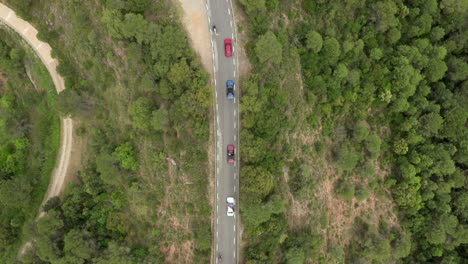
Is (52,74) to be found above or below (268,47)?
above

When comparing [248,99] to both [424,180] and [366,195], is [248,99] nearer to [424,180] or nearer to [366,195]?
[366,195]

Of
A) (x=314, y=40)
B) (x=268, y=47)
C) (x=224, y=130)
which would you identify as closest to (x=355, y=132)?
(x=314, y=40)

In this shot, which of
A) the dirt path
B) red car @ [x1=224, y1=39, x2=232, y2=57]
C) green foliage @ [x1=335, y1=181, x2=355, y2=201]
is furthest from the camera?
green foliage @ [x1=335, y1=181, x2=355, y2=201]

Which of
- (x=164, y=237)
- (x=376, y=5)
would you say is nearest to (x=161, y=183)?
(x=164, y=237)

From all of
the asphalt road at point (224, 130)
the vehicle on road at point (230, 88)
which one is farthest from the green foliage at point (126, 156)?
the vehicle on road at point (230, 88)

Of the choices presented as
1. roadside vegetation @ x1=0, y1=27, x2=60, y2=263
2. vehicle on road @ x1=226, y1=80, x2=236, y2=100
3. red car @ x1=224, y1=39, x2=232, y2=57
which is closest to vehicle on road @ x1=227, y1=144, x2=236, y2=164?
vehicle on road @ x1=226, y1=80, x2=236, y2=100

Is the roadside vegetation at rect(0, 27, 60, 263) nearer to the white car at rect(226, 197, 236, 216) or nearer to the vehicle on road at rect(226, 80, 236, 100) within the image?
the vehicle on road at rect(226, 80, 236, 100)

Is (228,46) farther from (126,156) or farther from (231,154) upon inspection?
(126,156)
